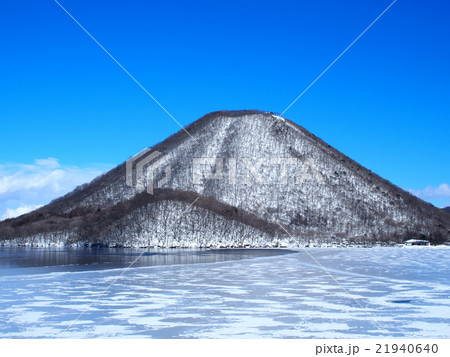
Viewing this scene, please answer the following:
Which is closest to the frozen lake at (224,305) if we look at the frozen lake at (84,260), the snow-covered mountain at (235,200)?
the frozen lake at (84,260)

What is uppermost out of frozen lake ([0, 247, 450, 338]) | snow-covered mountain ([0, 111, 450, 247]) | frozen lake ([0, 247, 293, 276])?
snow-covered mountain ([0, 111, 450, 247])

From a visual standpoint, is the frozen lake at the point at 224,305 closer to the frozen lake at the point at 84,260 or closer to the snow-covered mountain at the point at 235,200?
the frozen lake at the point at 84,260

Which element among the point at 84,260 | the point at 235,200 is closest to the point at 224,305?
the point at 84,260

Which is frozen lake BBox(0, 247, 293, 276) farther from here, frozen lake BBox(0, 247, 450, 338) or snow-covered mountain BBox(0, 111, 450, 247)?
snow-covered mountain BBox(0, 111, 450, 247)

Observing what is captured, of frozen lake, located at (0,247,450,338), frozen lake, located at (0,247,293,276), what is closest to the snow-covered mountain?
frozen lake, located at (0,247,293,276)

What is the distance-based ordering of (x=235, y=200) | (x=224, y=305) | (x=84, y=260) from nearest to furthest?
(x=224, y=305) < (x=84, y=260) < (x=235, y=200)

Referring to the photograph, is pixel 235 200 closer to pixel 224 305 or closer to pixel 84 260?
pixel 84 260
